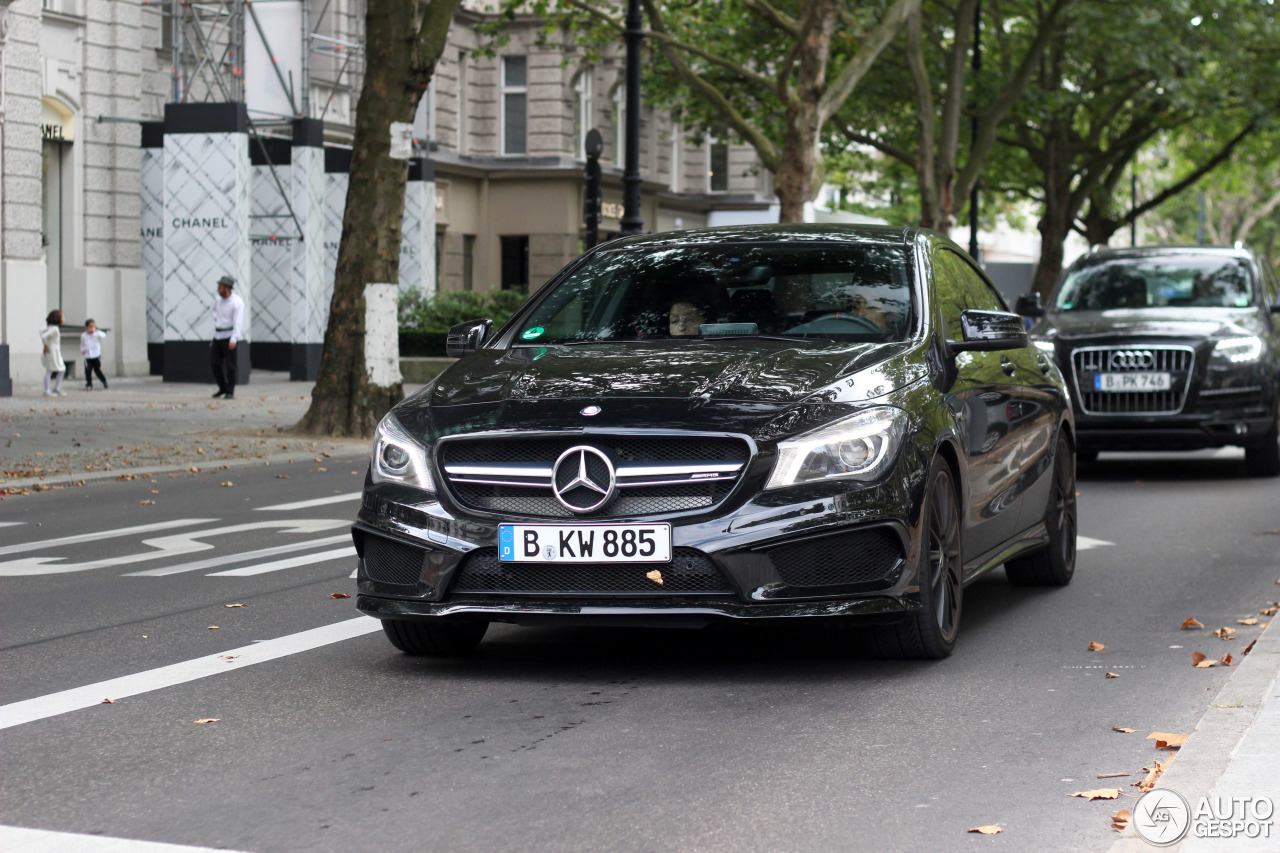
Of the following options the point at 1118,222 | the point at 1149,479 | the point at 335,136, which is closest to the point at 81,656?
the point at 1149,479

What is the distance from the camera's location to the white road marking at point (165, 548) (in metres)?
9.77

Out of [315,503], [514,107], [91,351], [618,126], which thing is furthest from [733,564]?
[618,126]

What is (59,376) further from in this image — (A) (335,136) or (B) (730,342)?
(B) (730,342)

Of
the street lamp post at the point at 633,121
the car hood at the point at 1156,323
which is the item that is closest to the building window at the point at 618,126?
the street lamp post at the point at 633,121

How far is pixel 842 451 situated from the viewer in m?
6.18

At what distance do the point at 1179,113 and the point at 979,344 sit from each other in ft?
124

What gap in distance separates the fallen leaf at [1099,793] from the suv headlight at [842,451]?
1498 mm

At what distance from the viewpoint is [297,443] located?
730 inches

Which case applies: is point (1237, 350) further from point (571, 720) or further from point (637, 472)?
point (571, 720)

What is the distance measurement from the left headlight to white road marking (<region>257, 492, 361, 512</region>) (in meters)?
6.48

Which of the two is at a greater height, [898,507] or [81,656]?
[898,507]

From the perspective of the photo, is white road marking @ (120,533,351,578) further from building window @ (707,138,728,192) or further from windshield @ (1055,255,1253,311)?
building window @ (707,138,728,192)

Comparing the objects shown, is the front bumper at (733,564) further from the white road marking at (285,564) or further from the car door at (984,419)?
the white road marking at (285,564)

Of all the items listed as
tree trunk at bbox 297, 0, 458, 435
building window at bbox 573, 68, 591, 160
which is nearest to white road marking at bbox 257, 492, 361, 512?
tree trunk at bbox 297, 0, 458, 435
